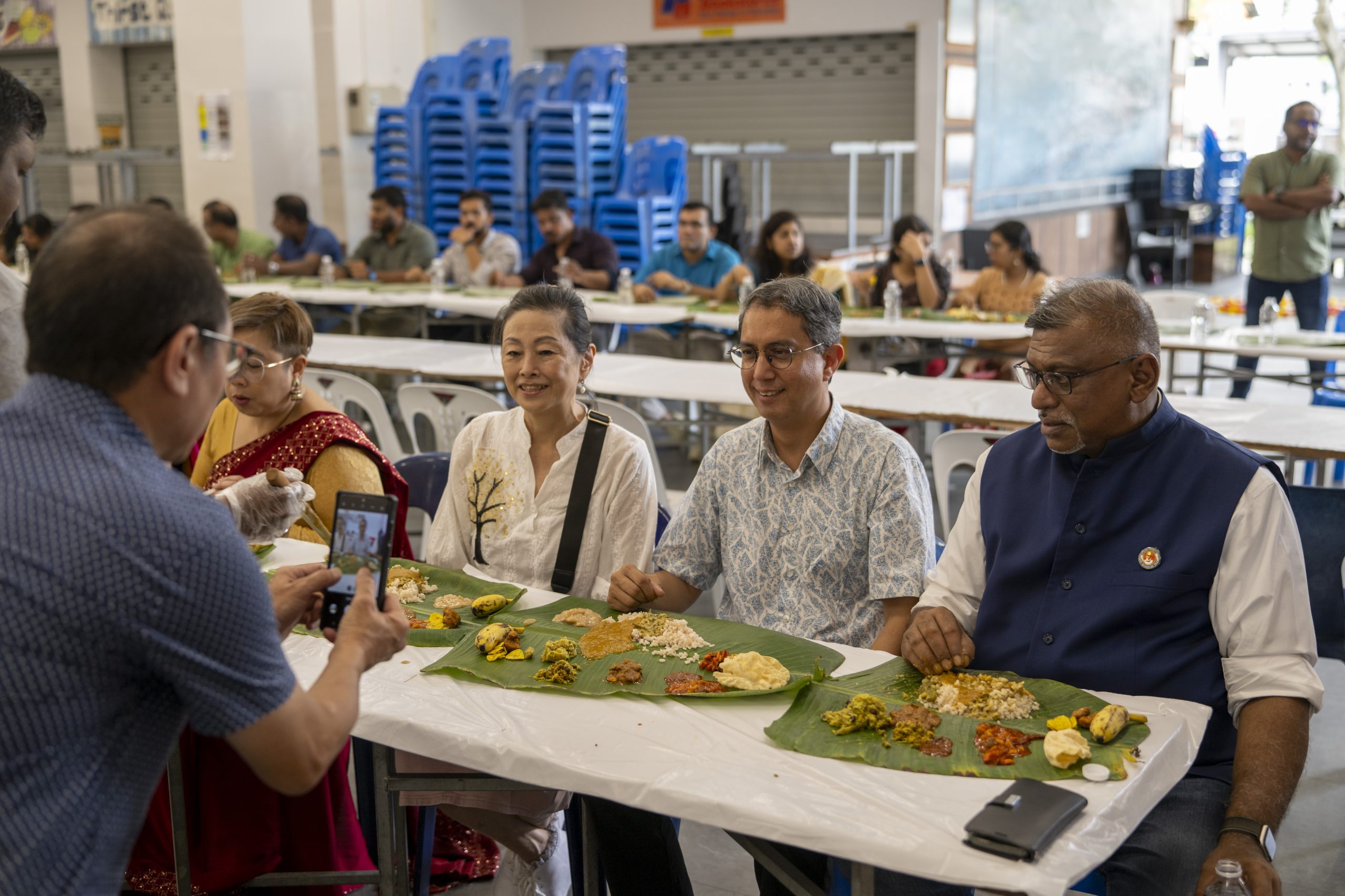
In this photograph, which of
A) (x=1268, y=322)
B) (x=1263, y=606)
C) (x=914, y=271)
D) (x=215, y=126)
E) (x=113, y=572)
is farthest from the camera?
(x=215, y=126)

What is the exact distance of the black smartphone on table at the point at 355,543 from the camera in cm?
172

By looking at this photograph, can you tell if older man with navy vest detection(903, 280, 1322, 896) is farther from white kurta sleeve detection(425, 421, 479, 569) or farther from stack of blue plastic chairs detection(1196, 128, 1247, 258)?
stack of blue plastic chairs detection(1196, 128, 1247, 258)

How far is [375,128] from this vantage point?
10.8 metres

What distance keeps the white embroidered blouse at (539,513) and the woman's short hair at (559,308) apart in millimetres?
205

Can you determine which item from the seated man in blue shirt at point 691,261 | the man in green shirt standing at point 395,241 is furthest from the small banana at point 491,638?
the man in green shirt standing at point 395,241

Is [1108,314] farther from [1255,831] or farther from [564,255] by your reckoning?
[564,255]

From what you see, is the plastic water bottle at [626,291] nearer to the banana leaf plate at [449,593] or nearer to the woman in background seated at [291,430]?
the woman in background seated at [291,430]

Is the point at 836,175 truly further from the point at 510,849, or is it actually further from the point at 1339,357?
the point at 510,849

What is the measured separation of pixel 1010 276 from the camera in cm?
661

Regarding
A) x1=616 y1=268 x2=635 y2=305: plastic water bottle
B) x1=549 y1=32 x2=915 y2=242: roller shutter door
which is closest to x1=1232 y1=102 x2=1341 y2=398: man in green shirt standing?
x1=616 y1=268 x2=635 y2=305: plastic water bottle

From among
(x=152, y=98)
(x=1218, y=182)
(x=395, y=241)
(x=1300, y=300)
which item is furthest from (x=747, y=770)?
(x=1218, y=182)

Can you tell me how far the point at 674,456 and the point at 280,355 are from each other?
4.58 m

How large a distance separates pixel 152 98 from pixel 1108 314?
40.9 ft

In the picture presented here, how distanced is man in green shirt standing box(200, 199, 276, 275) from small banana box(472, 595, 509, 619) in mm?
7095
